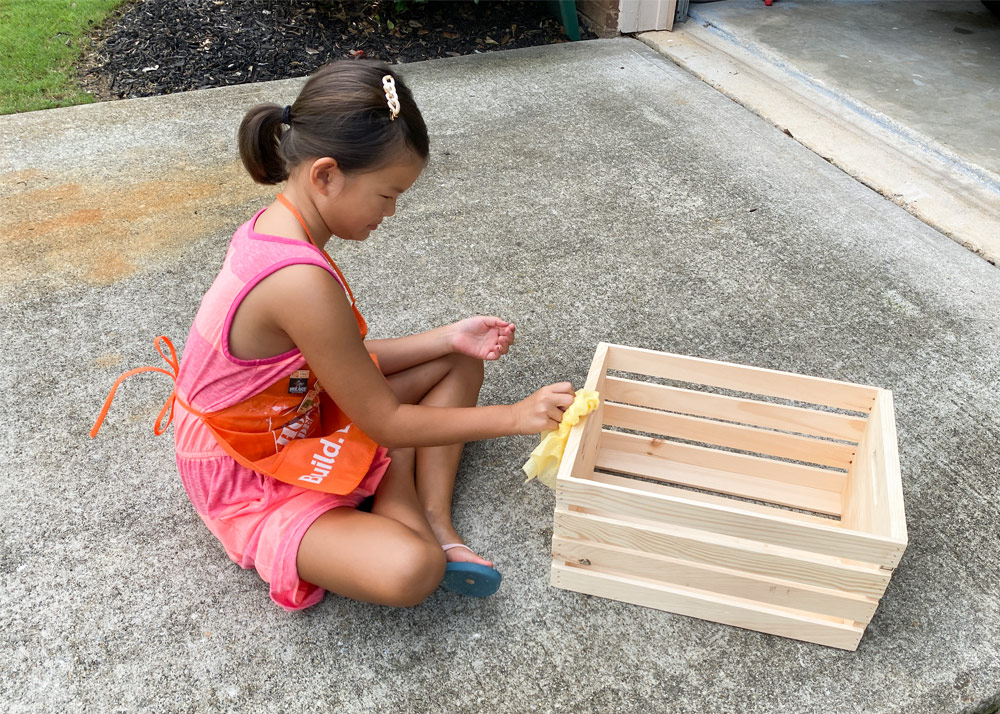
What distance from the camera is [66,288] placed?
2.71 m

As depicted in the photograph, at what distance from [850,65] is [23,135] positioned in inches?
165

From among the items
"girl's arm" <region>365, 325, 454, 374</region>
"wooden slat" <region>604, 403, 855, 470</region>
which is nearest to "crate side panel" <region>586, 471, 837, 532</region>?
"wooden slat" <region>604, 403, 855, 470</region>

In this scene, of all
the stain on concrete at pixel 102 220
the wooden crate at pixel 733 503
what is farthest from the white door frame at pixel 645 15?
the wooden crate at pixel 733 503

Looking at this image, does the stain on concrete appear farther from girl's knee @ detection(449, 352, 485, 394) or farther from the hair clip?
the hair clip

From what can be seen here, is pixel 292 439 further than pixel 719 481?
No

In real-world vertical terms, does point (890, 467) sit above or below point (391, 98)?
below

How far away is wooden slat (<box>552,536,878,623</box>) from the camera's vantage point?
1570 millimetres

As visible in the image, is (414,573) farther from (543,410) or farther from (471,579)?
(543,410)

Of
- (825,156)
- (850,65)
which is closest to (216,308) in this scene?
(825,156)

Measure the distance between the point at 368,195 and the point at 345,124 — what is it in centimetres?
15

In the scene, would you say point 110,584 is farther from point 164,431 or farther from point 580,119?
point 580,119

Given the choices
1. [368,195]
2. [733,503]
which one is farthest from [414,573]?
[733,503]

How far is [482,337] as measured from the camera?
1966 millimetres

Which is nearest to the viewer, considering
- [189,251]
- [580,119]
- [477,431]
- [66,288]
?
[477,431]
